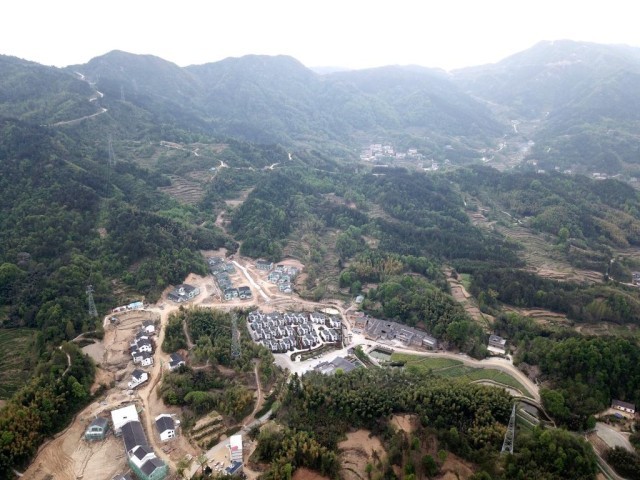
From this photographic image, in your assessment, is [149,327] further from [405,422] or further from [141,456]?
[405,422]

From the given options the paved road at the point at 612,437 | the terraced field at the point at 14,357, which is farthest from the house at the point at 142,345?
the paved road at the point at 612,437

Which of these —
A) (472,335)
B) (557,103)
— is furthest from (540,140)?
(472,335)

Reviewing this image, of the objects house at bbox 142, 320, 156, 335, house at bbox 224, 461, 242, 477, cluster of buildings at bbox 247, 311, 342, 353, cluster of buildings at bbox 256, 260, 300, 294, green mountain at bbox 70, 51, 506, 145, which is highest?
green mountain at bbox 70, 51, 506, 145

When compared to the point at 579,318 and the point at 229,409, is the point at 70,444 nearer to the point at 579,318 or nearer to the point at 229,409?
the point at 229,409

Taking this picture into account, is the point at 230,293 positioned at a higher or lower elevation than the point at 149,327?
lower

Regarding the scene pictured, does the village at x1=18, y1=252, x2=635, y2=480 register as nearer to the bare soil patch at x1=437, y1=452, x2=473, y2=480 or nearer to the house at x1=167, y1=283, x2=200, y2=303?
the house at x1=167, y1=283, x2=200, y2=303

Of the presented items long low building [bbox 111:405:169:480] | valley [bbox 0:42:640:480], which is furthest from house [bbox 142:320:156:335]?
long low building [bbox 111:405:169:480]

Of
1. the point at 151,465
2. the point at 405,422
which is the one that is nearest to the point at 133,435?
the point at 151,465

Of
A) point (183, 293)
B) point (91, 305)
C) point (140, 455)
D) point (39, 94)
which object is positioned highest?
point (39, 94)
